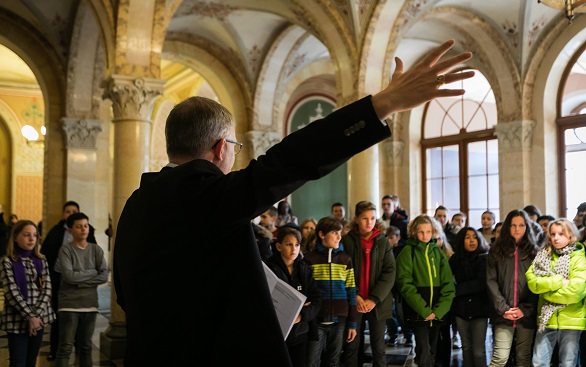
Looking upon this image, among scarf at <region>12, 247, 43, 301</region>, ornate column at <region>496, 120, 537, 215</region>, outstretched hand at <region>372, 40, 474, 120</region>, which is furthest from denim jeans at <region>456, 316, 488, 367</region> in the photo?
ornate column at <region>496, 120, 537, 215</region>

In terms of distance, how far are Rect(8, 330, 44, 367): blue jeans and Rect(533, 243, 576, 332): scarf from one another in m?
4.56

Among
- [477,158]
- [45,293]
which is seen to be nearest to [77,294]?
[45,293]

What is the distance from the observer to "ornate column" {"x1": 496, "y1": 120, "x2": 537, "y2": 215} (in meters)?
13.8

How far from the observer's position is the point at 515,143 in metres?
13.9

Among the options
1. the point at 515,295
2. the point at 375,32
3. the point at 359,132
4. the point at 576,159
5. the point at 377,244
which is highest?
the point at 375,32

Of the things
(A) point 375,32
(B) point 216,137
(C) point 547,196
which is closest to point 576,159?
(C) point 547,196

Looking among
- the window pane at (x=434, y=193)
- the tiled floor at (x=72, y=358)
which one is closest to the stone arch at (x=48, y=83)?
the tiled floor at (x=72, y=358)

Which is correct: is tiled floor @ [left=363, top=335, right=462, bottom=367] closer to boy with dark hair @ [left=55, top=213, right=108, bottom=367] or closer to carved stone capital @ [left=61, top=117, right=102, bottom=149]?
boy with dark hair @ [left=55, top=213, right=108, bottom=367]

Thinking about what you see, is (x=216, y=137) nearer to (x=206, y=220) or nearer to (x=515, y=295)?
(x=206, y=220)

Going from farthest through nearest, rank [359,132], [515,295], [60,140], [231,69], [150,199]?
[231,69]
[60,140]
[515,295]
[150,199]
[359,132]

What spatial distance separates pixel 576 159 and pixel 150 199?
13.9 metres

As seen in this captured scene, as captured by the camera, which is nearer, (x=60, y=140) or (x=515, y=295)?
(x=515, y=295)

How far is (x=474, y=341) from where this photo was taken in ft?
19.8

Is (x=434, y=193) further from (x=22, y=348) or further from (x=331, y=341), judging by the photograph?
(x=22, y=348)
